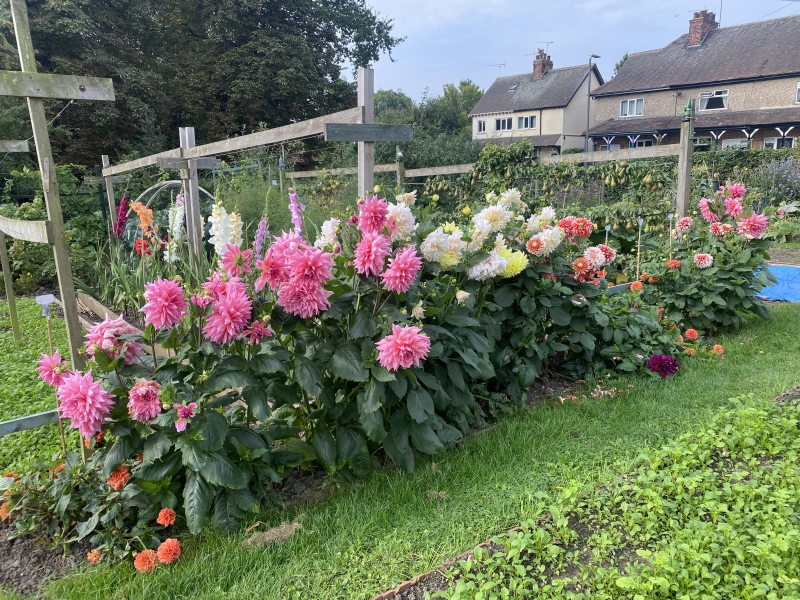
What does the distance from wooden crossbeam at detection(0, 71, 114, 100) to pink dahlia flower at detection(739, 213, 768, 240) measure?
4.58 metres

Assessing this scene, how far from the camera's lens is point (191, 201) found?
17.0 feet

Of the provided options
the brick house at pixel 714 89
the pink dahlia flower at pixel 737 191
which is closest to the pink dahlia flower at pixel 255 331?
the pink dahlia flower at pixel 737 191

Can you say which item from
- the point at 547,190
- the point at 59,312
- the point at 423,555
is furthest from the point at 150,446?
the point at 547,190

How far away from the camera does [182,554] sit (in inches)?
79.0

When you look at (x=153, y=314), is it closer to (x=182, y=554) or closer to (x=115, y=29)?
(x=182, y=554)

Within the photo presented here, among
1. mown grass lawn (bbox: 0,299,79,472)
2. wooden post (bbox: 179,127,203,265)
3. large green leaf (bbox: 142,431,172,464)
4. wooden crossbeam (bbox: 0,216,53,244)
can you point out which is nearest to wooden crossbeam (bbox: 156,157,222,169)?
wooden post (bbox: 179,127,203,265)

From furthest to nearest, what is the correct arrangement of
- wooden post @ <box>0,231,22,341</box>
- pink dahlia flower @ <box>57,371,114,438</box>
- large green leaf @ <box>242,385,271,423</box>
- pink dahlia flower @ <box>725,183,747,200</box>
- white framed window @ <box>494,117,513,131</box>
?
1. white framed window @ <box>494,117,513,131</box>
2. pink dahlia flower @ <box>725,183,747,200</box>
3. wooden post @ <box>0,231,22,341</box>
4. large green leaf @ <box>242,385,271,423</box>
5. pink dahlia flower @ <box>57,371,114,438</box>

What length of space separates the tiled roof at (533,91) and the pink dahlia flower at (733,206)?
30163mm

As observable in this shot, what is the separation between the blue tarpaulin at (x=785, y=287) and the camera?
20.9 ft

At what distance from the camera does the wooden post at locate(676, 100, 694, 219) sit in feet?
19.0

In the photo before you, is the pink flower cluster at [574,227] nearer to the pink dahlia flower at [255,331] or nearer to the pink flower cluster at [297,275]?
the pink flower cluster at [297,275]

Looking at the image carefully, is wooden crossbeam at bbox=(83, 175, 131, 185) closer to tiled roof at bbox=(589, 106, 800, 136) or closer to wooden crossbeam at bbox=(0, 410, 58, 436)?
wooden crossbeam at bbox=(0, 410, 58, 436)

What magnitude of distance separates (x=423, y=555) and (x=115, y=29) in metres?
20.4

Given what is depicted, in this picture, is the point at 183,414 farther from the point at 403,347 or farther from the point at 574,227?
the point at 574,227
